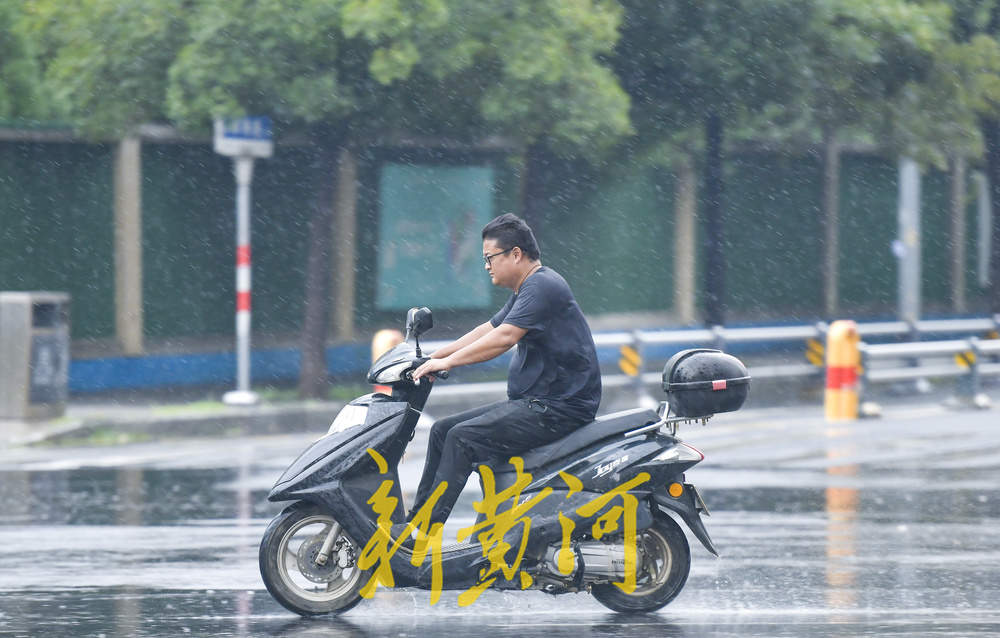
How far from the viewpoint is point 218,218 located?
843 inches

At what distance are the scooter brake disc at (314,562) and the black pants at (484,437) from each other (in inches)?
16.0

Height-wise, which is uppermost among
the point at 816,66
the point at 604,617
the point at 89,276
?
the point at 816,66

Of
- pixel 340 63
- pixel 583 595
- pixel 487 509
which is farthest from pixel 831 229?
pixel 487 509

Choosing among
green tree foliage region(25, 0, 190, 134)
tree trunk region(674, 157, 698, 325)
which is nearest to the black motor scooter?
green tree foliage region(25, 0, 190, 134)

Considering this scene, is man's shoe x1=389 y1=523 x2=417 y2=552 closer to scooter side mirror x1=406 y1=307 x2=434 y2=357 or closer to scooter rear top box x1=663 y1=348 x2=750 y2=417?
scooter side mirror x1=406 y1=307 x2=434 y2=357

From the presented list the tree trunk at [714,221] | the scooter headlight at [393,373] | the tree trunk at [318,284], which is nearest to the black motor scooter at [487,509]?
the scooter headlight at [393,373]

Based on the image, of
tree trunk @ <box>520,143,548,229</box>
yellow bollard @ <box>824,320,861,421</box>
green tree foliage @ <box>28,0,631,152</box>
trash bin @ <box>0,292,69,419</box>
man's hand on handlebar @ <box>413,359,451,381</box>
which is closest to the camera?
man's hand on handlebar @ <box>413,359,451,381</box>

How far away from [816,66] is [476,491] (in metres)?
10.3

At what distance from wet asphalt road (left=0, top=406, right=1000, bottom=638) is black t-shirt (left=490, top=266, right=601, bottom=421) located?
39.8 inches

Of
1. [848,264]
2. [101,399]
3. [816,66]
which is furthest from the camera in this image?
[848,264]

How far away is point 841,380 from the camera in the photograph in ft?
57.7

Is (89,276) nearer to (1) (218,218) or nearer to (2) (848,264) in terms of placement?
(1) (218,218)

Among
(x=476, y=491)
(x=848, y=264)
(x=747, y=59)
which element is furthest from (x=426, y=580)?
(x=848, y=264)

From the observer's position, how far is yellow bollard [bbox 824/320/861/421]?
17.5m
